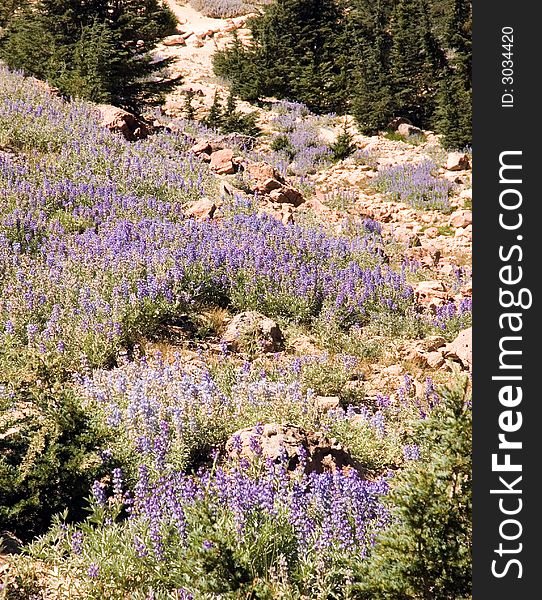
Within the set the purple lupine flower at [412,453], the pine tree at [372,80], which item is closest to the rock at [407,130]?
the pine tree at [372,80]

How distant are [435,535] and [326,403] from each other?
224 centimetres

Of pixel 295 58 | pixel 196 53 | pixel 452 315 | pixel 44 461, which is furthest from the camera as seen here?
pixel 196 53

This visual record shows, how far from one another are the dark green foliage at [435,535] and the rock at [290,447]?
86 cm

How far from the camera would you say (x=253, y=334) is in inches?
231

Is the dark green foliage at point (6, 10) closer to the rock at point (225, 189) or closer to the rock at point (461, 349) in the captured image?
the rock at point (225, 189)

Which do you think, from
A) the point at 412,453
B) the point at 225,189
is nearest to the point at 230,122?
the point at 225,189

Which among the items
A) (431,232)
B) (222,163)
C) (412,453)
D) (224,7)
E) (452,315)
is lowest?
(412,453)

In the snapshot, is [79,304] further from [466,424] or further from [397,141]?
[397,141]

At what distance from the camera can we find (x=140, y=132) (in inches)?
484

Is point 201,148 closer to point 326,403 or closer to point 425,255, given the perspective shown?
point 425,255

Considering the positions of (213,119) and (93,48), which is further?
(213,119)

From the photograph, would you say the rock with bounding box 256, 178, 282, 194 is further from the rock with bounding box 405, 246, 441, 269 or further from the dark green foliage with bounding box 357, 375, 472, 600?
the dark green foliage with bounding box 357, 375, 472, 600

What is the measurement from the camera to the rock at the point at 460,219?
12.3 meters

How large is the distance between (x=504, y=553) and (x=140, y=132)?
11658 mm
